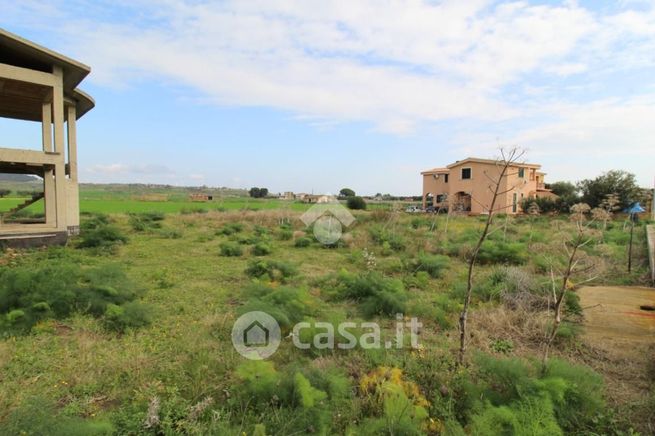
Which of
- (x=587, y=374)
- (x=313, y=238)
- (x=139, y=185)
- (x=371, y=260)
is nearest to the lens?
(x=587, y=374)

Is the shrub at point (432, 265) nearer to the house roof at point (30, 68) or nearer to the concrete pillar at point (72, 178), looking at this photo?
the house roof at point (30, 68)

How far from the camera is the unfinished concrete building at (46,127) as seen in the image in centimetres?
982

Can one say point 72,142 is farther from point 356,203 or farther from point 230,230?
point 356,203

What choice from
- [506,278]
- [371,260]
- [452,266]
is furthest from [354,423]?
[452,266]

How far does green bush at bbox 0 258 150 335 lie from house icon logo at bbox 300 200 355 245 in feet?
27.6

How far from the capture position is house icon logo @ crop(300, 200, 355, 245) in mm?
13928

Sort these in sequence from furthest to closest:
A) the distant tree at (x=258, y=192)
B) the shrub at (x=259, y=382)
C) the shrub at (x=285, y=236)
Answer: the distant tree at (x=258, y=192) < the shrub at (x=285, y=236) < the shrub at (x=259, y=382)

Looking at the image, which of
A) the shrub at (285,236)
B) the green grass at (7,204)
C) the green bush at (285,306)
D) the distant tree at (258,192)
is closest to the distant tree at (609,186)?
the shrub at (285,236)

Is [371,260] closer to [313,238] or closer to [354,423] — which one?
[313,238]

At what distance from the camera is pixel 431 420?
Answer: 2750 mm

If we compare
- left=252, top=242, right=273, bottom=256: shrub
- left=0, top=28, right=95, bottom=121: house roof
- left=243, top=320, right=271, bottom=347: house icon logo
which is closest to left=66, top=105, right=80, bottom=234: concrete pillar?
left=0, top=28, right=95, bottom=121: house roof

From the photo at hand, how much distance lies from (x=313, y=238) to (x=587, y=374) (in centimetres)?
1130

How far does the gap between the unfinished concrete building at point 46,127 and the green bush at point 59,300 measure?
668cm

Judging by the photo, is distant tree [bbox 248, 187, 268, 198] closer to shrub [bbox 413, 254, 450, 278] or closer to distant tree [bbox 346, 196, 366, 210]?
distant tree [bbox 346, 196, 366, 210]
